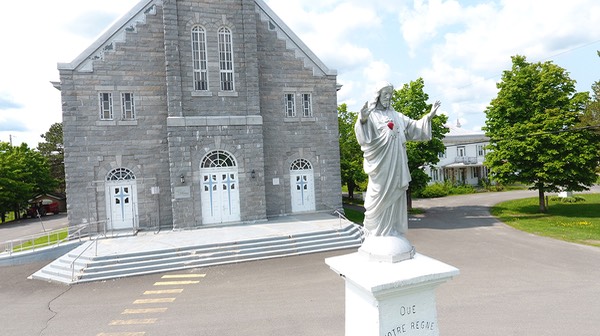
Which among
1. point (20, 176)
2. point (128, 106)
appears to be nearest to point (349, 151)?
point (128, 106)

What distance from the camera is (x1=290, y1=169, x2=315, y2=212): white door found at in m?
19.1

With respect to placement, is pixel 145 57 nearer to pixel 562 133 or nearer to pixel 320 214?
pixel 320 214

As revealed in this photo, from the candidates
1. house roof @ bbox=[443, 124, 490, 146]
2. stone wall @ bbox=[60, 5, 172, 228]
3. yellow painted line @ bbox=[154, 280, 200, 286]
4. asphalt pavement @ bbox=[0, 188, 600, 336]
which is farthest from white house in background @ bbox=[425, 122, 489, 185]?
yellow painted line @ bbox=[154, 280, 200, 286]

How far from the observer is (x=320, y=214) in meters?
18.8

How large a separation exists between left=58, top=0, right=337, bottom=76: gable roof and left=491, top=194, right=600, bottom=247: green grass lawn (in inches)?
588

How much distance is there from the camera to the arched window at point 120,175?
16625 millimetres

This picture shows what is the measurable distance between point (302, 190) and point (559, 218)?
47.5ft

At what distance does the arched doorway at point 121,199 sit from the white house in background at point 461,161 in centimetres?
3494

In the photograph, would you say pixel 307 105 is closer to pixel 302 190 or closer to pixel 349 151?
pixel 302 190

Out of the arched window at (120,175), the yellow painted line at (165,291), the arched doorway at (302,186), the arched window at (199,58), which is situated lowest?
the yellow painted line at (165,291)

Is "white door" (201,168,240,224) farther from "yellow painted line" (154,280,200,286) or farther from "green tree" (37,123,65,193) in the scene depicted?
"green tree" (37,123,65,193)

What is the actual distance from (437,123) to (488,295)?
15662 millimetres

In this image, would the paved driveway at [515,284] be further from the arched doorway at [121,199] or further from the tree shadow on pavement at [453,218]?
the arched doorway at [121,199]

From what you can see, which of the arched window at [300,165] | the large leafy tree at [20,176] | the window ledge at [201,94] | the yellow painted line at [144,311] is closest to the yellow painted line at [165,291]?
the yellow painted line at [144,311]
